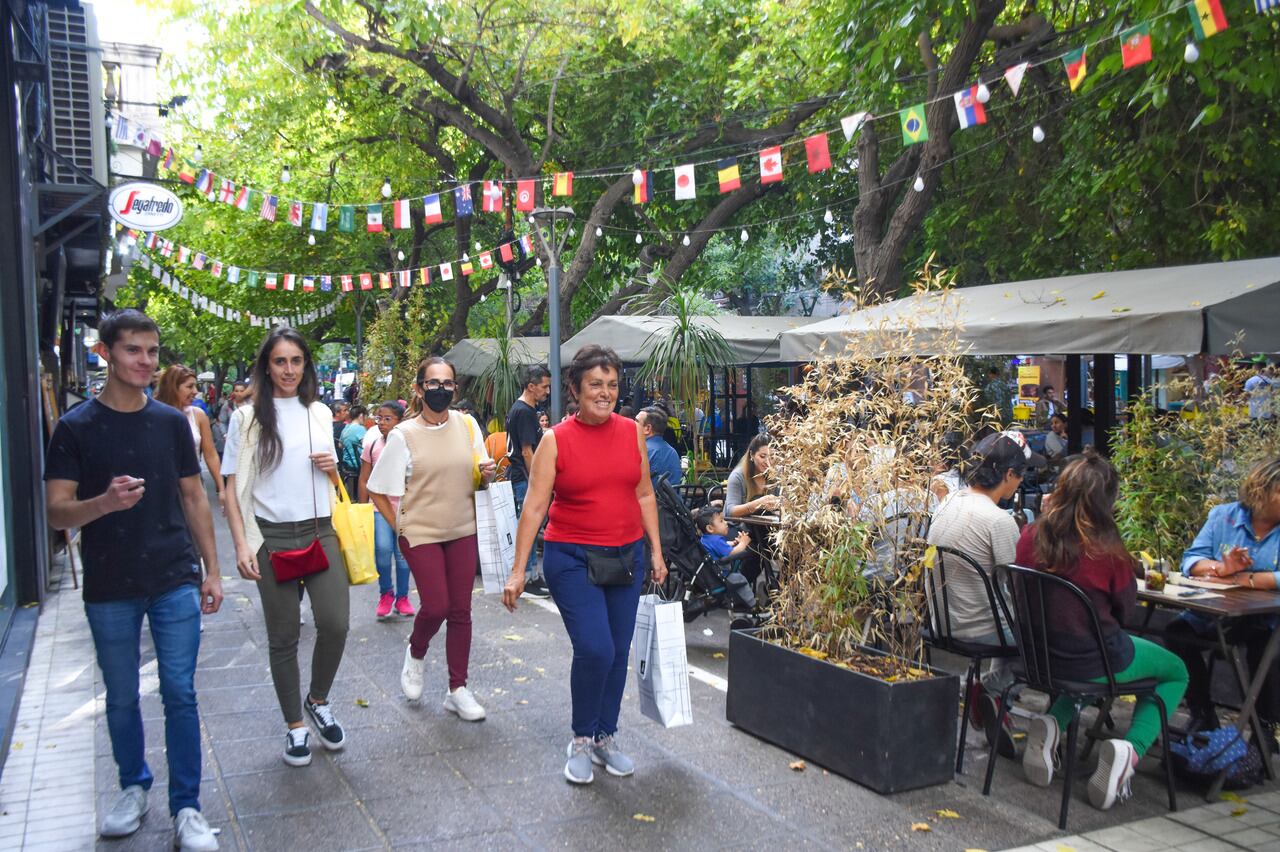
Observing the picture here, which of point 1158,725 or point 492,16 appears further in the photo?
point 492,16

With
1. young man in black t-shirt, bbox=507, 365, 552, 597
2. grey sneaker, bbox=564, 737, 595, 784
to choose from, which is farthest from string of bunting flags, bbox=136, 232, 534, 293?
grey sneaker, bbox=564, 737, 595, 784

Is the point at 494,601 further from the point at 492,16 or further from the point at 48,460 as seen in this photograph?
the point at 492,16

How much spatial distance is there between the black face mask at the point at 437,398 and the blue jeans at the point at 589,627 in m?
1.16

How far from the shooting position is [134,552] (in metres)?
3.96

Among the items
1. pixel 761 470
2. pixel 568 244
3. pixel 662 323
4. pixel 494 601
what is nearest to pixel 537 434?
pixel 494 601

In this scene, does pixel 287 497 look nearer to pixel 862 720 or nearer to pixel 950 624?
pixel 862 720

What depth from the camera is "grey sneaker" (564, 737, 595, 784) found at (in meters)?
4.70

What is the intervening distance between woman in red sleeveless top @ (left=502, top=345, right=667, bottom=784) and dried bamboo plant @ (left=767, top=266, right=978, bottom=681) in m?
0.76

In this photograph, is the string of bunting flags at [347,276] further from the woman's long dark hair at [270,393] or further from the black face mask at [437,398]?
the woman's long dark hair at [270,393]

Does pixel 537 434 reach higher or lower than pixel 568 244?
lower

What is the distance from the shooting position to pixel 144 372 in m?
4.01

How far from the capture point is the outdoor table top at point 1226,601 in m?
4.71

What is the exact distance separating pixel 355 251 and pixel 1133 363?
65.5 feet

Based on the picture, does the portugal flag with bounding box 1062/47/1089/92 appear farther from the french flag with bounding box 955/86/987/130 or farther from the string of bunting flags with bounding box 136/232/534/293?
the string of bunting flags with bounding box 136/232/534/293
